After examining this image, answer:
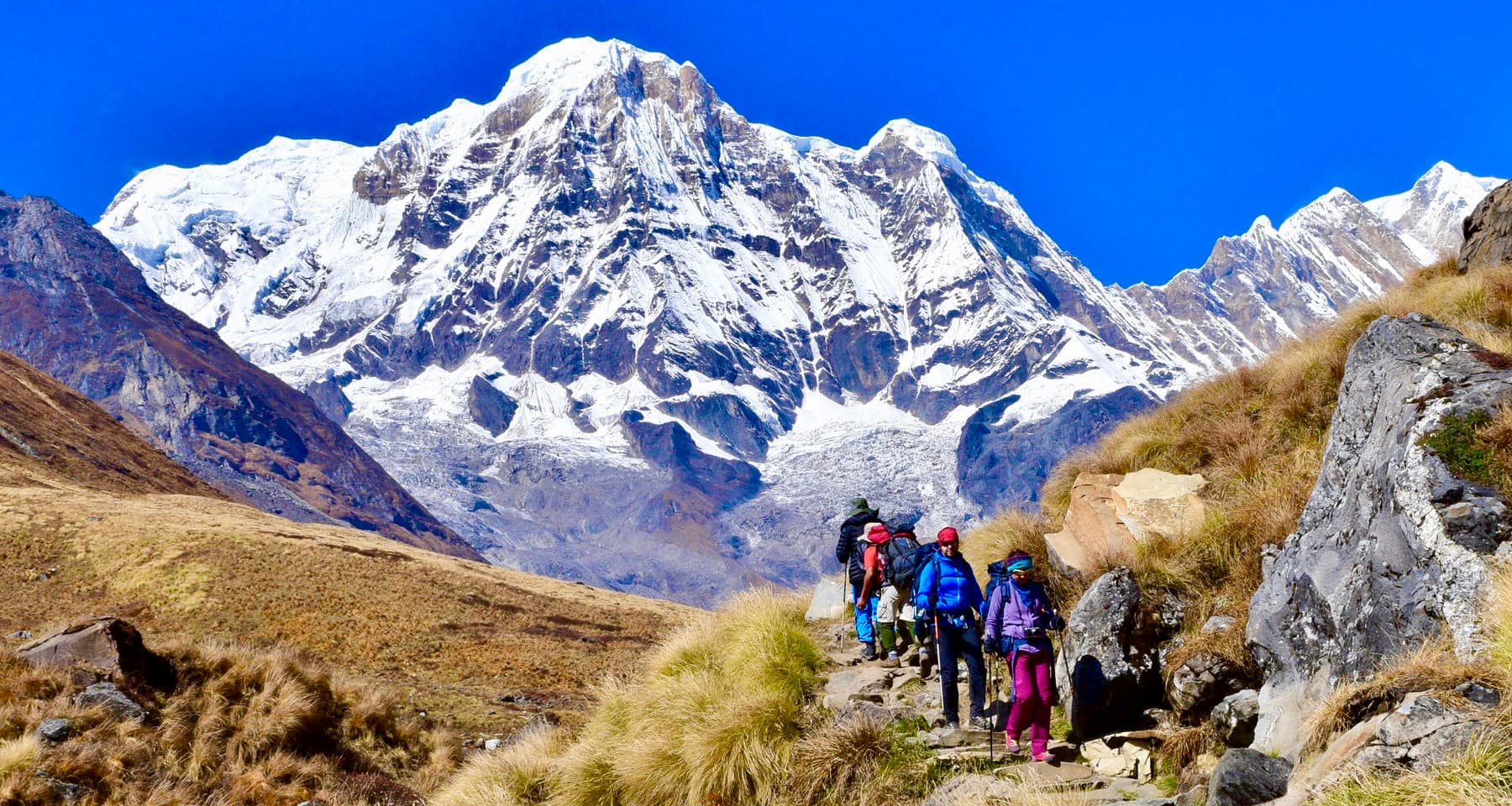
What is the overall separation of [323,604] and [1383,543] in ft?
86.5

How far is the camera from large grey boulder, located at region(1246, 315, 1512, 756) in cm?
600

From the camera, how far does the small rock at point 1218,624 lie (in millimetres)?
8102

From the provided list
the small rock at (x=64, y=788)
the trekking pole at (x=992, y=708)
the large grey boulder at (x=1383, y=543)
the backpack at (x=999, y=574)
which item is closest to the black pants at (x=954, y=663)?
the trekking pole at (x=992, y=708)

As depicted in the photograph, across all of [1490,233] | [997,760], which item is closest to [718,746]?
[997,760]

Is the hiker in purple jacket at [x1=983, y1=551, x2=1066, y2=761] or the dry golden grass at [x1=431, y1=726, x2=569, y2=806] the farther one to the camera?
the dry golden grass at [x1=431, y1=726, x2=569, y2=806]

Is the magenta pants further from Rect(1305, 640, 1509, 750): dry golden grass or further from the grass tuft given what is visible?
the grass tuft

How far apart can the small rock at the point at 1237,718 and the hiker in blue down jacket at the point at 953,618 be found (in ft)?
7.06

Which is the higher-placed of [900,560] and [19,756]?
[900,560]

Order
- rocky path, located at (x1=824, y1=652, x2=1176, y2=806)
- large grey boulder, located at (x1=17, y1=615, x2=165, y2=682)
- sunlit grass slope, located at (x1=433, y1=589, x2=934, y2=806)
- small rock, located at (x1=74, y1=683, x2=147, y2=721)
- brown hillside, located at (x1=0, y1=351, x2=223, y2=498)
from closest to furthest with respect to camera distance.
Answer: rocky path, located at (x1=824, y1=652, x2=1176, y2=806), sunlit grass slope, located at (x1=433, y1=589, x2=934, y2=806), small rock, located at (x1=74, y1=683, x2=147, y2=721), large grey boulder, located at (x1=17, y1=615, x2=165, y2=682), brown hillside, located at (x1=0, y1=351, x2=223, y2=498)

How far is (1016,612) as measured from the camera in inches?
323

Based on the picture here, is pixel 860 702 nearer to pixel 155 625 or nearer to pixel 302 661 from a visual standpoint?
pixel 302 661

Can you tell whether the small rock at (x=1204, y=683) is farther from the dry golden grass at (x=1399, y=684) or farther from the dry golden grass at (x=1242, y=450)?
the dry golden grass at (x=1399, y=684)

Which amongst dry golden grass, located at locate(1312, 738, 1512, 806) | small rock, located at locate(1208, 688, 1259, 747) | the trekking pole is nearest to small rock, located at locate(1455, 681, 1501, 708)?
dry golden grass, located at locate(1312, 738, 1512, 806)

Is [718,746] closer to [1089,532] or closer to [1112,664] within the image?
[1112,664]
